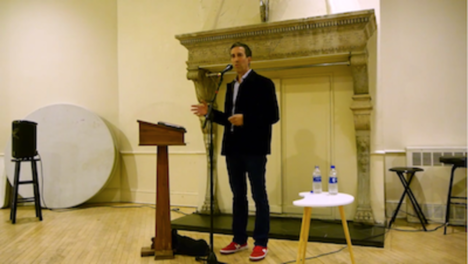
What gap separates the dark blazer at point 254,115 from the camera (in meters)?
2.38

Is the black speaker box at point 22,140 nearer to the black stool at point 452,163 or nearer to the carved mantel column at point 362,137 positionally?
the carved mantel column at point 362,137

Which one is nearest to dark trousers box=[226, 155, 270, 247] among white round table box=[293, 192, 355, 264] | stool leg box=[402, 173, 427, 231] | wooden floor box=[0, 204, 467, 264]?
wooden floor box=[0, 204, 467, 264]

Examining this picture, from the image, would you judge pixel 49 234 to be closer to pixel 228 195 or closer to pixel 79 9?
pixel 228 195

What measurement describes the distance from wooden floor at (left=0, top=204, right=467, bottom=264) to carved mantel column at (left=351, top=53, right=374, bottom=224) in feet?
0.93

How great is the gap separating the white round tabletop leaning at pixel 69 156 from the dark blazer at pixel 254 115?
104 inches

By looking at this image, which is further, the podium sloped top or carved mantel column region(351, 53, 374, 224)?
carved mantel column region(351, 53, 374, 224)

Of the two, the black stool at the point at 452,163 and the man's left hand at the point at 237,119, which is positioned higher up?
the man's left hand at the point at 237,119

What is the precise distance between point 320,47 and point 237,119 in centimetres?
125

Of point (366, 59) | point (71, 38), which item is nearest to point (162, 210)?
point (366, 59)

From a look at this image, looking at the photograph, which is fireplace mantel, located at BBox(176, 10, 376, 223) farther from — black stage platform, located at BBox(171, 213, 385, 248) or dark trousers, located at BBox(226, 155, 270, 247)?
dark trousers, located at BBox(226, 155, 270, 247)

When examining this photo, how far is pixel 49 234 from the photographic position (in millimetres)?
3176

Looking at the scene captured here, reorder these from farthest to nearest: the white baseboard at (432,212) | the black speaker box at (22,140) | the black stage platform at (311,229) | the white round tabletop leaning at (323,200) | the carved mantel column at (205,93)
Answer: the black speaker box at (22,140) → the carved mantel column at (205,93) → the white baseboard at (432,212) → the black stage platform at (311,229) → the white round tabletop leaning at (323,200)

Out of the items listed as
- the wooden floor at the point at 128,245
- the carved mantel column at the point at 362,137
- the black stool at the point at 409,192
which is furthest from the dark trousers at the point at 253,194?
the black stool at the point at 409,192

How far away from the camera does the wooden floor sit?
2426 mm
